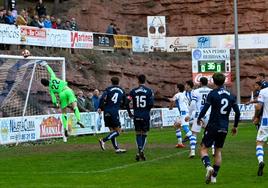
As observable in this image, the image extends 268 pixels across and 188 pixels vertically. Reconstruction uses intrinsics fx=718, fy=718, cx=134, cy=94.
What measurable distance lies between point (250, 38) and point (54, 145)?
2985 cm

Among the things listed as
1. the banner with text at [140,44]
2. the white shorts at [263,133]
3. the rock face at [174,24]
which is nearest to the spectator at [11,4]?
the rock face at [174,24]

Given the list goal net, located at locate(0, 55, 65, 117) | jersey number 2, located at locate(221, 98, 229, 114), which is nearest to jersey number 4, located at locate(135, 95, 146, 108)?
jersey number 2, located at locate(221, 98, 229, 114)

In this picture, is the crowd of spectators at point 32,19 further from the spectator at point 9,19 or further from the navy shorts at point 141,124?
the navy shorts at point 141,124

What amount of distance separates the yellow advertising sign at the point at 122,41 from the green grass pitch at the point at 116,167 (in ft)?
72.0

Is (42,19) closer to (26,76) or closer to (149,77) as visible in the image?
(26,76)

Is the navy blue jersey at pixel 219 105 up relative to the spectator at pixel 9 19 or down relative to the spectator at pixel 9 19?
down

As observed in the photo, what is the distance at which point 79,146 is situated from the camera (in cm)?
2567

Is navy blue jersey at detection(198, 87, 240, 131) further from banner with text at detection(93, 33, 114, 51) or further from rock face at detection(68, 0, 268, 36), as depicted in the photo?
rock face at detection(68, 0, 268, 36)

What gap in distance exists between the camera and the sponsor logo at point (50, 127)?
95.9 ft

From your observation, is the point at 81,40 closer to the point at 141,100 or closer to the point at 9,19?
the point at 9,19

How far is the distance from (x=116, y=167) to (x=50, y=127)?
38.1ft

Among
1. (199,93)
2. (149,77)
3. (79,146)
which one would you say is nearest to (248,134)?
(79,146)

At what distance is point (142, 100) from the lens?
65.7 feet

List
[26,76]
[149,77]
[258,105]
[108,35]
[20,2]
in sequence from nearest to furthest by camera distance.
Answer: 1. [258,105]
2. [26,76]
3. [108,35]
4. [149,77]
5. [20,2]
